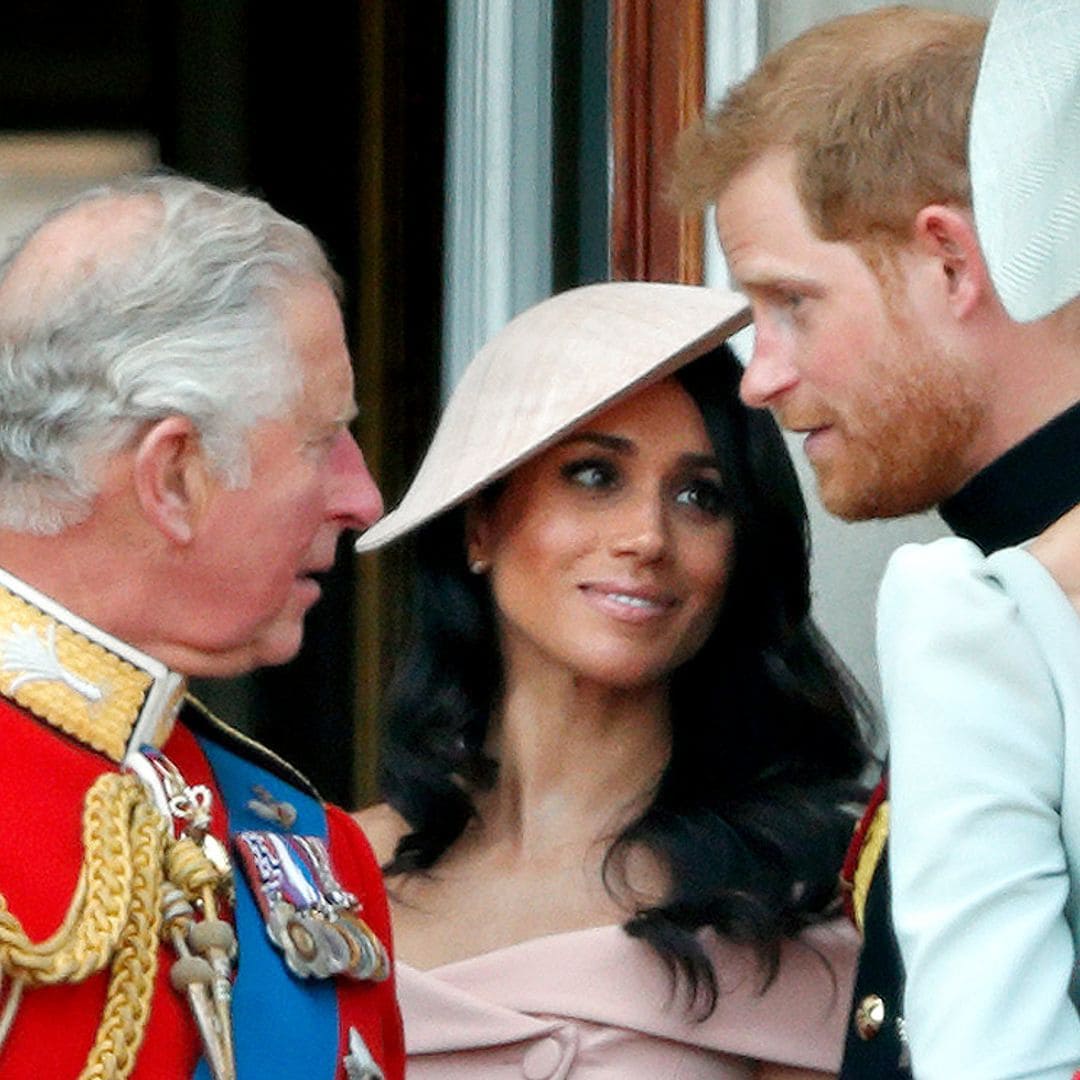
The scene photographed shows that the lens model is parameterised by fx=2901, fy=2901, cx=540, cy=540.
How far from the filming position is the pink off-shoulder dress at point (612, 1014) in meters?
2.42

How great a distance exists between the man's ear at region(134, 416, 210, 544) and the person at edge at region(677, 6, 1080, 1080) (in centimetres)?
40

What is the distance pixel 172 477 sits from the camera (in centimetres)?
198

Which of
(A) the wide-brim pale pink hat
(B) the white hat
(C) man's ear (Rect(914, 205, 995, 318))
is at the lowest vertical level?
(A) the wide-brim pale pink hat

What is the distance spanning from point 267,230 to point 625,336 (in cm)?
57

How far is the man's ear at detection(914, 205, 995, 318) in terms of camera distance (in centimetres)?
192

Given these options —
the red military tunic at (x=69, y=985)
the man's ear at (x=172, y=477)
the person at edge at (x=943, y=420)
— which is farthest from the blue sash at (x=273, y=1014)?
the person at edge at (x=943, y=420)

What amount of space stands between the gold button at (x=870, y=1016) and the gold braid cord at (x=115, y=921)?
1.45 ft

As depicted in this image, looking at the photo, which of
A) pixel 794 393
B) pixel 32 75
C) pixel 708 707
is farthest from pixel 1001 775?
pixel 32 75

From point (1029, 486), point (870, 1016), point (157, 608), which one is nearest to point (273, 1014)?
point (157, 608)

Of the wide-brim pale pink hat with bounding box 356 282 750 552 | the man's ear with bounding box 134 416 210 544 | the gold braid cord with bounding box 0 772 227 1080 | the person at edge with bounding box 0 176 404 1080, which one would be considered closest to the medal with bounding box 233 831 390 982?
the person at edge with bounding box 0 176 404 1080

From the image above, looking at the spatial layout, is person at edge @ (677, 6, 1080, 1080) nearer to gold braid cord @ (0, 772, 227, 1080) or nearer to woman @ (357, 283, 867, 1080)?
woman @ (357, 283, 867, 1080)

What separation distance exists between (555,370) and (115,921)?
846 millimetres

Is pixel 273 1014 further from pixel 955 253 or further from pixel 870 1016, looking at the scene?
pixel 955 253

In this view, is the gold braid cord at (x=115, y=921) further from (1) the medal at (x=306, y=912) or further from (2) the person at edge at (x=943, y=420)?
(2) the person at edge at (x=943, y=420)
